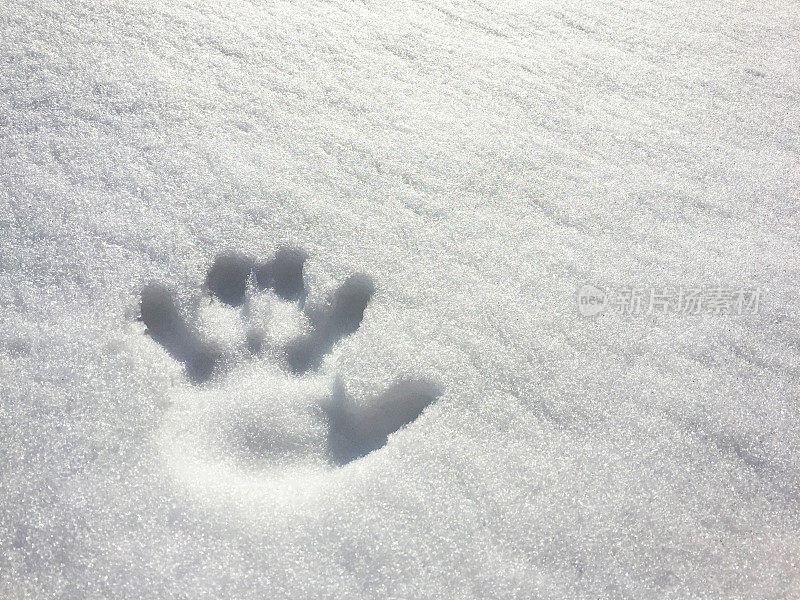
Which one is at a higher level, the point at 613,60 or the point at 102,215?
the point at 613,60

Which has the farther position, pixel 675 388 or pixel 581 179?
pixel 581 179

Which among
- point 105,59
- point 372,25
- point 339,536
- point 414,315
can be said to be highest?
point 372,25

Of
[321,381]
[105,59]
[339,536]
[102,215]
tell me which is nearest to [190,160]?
[102,215]

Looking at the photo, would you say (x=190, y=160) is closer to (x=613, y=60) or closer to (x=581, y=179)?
(x=581, y=179)

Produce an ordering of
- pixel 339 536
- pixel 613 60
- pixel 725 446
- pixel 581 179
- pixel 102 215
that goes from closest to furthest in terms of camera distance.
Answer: pixel 339 536 → pixel 725 446 → pixel 102 215 → pixel 581 179 → pixel 613 60

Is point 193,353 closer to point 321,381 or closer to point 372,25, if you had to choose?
point 321,381

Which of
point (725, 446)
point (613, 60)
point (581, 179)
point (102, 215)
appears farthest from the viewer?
point (613, 60)
